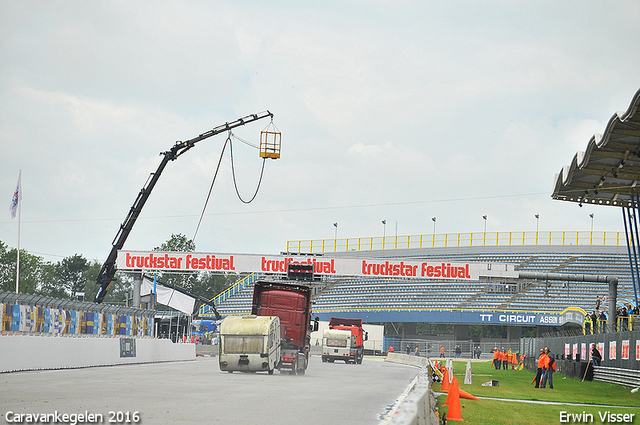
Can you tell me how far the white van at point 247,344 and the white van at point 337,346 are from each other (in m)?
23.4

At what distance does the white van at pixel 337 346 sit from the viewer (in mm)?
51031

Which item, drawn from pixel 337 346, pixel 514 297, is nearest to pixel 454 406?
pixel 337 346

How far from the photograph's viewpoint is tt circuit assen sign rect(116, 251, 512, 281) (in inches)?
1956

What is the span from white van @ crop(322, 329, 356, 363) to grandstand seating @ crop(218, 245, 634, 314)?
42.4 ft

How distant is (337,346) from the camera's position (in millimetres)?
51469

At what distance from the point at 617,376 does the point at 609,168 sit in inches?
379

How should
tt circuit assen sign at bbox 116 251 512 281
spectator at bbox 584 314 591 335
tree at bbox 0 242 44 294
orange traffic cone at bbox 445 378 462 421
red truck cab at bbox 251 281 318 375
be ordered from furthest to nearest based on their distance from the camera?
tree at bbox 0 242 44 294 < tt circuit assen sign at bbox 116 251 512 281 < spectator at bbox 584 314 591 335 < red truck cab at bbox 251 281 318 375 < orange traffic cone at bbox 445 378 462 421

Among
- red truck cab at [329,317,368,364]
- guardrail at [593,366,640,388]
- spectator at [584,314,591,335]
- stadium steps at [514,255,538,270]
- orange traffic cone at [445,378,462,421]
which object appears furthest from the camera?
stadium steps at [514,255,538,270]

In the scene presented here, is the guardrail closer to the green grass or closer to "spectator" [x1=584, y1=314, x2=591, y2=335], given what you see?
the green grass

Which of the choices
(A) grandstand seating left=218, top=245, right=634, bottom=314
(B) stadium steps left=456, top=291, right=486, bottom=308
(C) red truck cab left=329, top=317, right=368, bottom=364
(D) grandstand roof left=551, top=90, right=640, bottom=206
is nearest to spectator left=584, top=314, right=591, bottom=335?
(D) grandstand roof left=551, top=90, right=640, bottom=206

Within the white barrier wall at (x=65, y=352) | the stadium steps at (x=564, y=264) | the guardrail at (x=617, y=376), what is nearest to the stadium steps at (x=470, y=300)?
the stadium steps at (x=564, y=264)

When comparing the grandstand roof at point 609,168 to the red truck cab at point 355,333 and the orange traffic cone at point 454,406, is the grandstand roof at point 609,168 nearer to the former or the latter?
the orange traffic cone at point 454,406

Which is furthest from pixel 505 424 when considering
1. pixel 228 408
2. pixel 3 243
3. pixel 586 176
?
pixel 3 243

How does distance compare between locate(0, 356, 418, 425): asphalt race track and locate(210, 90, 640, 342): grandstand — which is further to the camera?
locate(210, 90, 640, 342): grandstand
